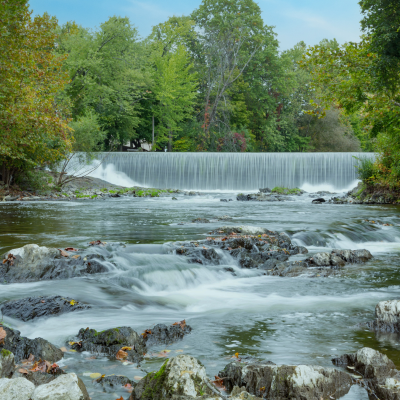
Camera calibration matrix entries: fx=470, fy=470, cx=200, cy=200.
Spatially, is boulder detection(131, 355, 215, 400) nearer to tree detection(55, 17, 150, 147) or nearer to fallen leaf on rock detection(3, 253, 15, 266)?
fallen leaf on rock detection(3, 253, 15, 266)

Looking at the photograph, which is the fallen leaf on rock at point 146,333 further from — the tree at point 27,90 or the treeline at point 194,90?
the treeline at point 194,90

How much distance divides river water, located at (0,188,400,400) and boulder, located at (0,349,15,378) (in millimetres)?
553

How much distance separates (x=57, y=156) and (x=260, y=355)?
18.9 m

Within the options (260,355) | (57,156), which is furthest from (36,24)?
(260,355)

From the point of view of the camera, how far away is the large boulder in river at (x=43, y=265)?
21.9 feet

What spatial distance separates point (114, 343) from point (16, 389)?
141 cm

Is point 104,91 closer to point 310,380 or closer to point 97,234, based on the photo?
point 97,234

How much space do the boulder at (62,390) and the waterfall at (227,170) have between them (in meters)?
29.0

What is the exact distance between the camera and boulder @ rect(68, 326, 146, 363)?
157 inches

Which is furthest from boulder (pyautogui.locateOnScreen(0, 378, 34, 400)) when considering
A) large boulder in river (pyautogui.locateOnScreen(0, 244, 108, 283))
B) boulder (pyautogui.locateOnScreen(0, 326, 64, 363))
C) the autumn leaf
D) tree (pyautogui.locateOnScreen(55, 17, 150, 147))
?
tree (pyautogui.locateOnScreen(55, 17, 150, 147))

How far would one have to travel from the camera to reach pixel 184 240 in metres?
9.74

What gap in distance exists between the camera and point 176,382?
284 centimetres

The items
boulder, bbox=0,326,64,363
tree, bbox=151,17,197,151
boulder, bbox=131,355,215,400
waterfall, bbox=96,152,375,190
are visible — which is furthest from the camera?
tree, bbox=151,17,197,151

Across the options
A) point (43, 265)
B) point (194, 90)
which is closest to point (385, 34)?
point (43, 265)
